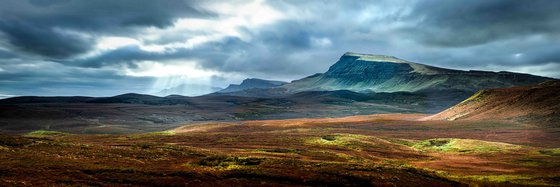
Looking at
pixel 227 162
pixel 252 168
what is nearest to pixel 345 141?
pixel 227 162

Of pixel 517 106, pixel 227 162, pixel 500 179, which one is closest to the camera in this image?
pixel 500 179

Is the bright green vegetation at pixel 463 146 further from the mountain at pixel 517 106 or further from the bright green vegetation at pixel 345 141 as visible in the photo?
the mountain at pixel 517 106

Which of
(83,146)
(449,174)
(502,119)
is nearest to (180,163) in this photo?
(83,146)

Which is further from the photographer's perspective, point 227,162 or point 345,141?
point 345,141

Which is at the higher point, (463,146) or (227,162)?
(227,162)

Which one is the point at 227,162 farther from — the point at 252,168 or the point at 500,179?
the point at 500,179

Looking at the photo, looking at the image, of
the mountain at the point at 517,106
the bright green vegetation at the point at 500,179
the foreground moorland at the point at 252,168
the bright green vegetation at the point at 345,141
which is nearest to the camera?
the foreground moorland at the point at 252,168

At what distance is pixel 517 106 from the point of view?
16725 centimetres

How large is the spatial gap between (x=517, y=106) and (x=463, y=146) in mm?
86060

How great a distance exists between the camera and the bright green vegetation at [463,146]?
93.9 metres

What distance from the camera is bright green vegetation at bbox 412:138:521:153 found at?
308 feet

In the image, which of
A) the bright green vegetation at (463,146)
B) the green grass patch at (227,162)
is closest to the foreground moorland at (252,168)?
the green grass patch at (227,162)

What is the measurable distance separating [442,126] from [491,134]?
88.9 ft

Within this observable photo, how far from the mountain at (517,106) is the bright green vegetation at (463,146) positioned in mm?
53925
